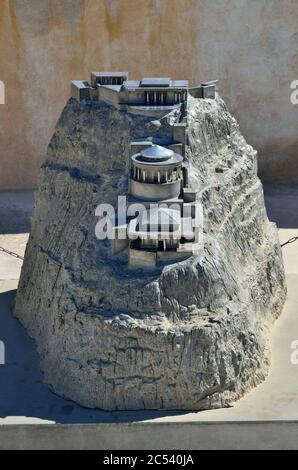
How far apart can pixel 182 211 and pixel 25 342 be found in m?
4.88

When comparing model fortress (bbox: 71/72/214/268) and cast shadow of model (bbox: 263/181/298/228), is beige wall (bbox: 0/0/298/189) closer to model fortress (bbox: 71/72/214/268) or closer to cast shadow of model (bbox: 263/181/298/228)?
cast shadow of model (bbox: 263/181/298/228)

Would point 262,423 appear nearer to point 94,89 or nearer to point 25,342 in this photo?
point 25,342

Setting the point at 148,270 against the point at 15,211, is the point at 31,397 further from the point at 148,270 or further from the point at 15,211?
the point at 15,211

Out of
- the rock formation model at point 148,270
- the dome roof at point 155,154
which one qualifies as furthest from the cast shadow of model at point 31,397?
the dome roof at point 155,154

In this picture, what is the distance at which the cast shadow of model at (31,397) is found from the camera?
66.9 feet

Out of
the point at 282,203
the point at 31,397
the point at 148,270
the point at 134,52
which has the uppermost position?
the point at 134,52

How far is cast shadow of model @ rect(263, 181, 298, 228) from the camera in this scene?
3328 cm

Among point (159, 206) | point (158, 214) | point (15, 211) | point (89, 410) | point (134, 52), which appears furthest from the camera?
point (134, 52)

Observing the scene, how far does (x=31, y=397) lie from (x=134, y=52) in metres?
16.5

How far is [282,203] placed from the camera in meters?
34.7

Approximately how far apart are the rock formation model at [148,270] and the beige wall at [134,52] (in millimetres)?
9405

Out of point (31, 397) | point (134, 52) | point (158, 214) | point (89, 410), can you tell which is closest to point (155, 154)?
point (158, 214)

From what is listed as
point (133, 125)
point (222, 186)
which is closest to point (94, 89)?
point (133, 125)

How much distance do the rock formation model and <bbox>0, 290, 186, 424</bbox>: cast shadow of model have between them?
206 mm
